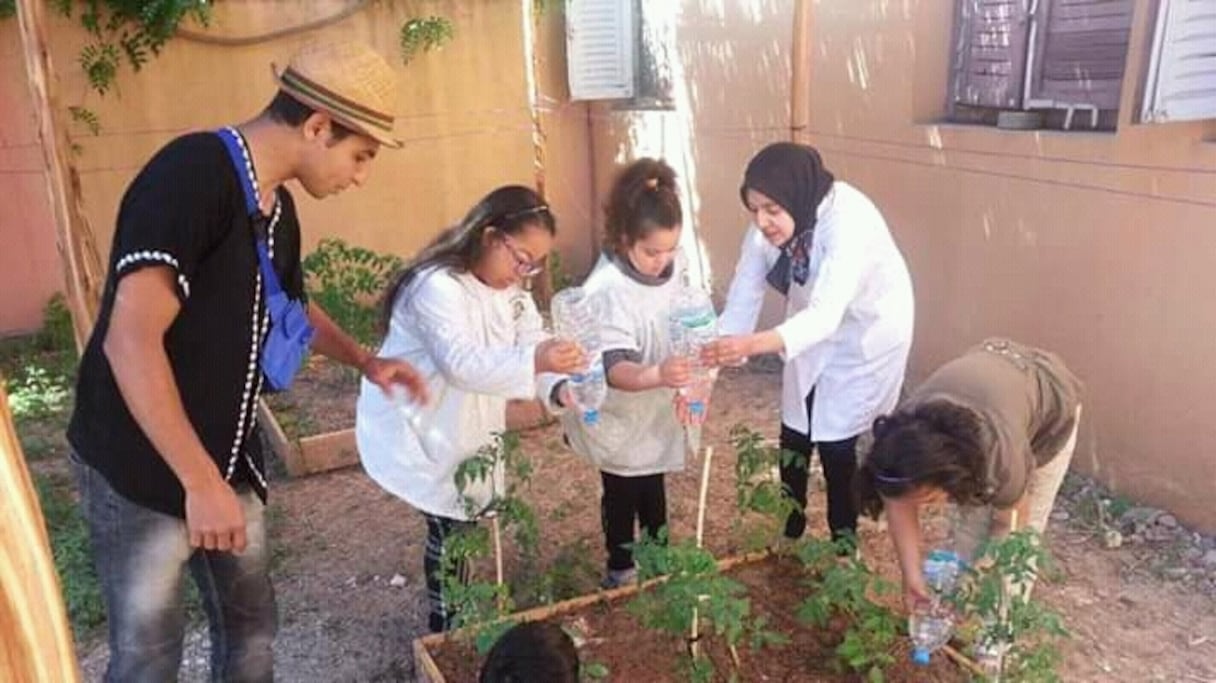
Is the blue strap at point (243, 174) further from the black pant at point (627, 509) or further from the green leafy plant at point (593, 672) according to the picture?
the black pant at point (627, 509)

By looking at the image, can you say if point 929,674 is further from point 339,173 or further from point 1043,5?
point 1043,5

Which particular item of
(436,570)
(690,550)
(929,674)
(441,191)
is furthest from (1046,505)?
(441,191)

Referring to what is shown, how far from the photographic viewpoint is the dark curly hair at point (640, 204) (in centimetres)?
266

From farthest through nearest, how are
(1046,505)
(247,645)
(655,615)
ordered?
(1046,505), (655,615), (247,645)

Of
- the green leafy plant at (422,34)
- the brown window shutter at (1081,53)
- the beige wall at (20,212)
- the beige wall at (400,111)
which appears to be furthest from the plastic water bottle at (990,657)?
the beige wall at (20,212)

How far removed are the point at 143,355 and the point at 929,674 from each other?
2088 millimetres

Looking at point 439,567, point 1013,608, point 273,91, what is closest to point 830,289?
point 1013,608

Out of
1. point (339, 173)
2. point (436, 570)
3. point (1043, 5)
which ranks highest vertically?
point (1043, 5)

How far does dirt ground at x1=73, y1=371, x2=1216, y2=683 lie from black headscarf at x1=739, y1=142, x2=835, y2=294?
4.23 ft

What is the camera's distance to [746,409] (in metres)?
5.30

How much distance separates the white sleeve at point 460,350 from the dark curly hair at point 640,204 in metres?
0.44

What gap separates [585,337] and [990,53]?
2729 millimetres

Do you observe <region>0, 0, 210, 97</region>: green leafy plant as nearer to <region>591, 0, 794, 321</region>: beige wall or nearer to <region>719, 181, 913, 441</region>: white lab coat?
<region>591, 0, 794, 321</region>: beige wall

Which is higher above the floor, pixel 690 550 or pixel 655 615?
pixel 690 550
